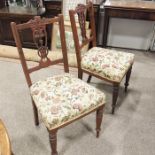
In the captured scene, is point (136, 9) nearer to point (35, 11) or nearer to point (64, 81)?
point (35, 11)

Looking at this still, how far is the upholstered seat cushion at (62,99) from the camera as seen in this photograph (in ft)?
3.96

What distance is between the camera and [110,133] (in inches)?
64.3

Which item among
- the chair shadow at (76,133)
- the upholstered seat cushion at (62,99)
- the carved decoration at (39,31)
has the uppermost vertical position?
the carved decoration at (39,31)

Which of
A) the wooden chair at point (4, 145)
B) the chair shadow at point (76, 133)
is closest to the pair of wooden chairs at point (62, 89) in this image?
the chair shadow at point (76, 133)

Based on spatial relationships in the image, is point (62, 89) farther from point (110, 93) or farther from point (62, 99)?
point (110, 93)

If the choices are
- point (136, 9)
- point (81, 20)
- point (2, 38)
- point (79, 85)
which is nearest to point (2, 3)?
point (2, 38)

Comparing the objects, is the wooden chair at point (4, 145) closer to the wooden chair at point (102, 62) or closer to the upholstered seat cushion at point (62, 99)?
the upholstered seat cushion at point (62, 99)

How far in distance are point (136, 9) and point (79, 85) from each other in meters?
1.58

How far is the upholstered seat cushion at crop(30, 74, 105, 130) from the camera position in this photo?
3.96 feet

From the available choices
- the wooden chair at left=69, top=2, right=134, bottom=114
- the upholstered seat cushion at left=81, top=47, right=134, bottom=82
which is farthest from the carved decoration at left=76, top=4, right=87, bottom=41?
the upholstered seat cushion at left=81, top=47, right=134, bottom=82

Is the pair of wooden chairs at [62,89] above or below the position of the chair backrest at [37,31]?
below

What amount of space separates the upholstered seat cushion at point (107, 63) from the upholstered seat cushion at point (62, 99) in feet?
0.99

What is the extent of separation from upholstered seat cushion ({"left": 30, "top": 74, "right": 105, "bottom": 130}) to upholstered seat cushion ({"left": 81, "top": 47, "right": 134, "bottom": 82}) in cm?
30

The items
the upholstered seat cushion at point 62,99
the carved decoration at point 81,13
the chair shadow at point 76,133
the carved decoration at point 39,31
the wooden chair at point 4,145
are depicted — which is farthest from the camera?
the carved decoration at point 81,13
